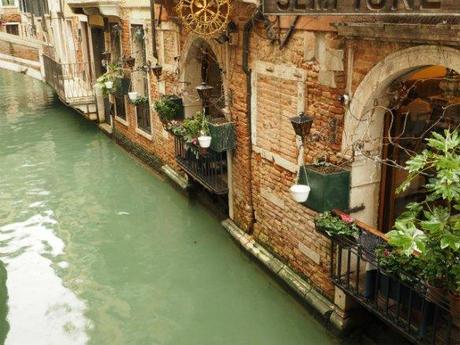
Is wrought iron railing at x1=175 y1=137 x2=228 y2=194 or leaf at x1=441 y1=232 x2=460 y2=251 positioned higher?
leaf at x1=441 y1=232 x2=460 y2=251

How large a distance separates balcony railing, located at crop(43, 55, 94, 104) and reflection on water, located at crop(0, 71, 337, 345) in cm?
291

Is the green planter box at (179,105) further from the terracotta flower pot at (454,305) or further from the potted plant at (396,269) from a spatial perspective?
the terracotta flower pot at (454,305)

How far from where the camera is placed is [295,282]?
20.8 ft

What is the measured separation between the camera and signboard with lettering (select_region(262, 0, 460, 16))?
361 centimetres

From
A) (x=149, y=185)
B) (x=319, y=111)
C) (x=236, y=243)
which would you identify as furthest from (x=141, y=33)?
(x=319, y=111)

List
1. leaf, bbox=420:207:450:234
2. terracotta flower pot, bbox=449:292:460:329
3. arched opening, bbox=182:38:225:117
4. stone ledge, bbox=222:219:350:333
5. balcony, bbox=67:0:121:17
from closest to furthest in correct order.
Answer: leaf, bbox=420:207:450:234, terracotta flower pot, bbox=449:292:460:329, stone ledge, bbox=222:219:350:333, arched opening, bbox=182:38:225:117, balcony, bbox=67:0:121:17

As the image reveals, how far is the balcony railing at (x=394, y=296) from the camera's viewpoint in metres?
4.21

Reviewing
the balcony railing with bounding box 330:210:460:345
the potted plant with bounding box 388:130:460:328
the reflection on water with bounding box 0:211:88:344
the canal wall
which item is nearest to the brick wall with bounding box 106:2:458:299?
the balcony railing with bounding box 330:210:460:345

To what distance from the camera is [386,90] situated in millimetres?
4762

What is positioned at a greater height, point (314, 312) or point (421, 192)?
point (421, 192)

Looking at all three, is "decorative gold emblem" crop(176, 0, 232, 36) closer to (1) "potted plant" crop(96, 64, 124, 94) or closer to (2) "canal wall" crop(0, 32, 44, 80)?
(1) "potted plant" crop(96, 64, 124, 94)

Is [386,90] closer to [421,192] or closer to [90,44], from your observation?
[421,192]

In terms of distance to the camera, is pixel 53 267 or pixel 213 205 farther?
pixel 213 205

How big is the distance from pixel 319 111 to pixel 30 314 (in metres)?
4.44
